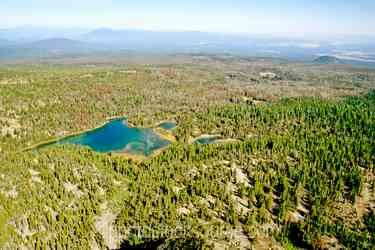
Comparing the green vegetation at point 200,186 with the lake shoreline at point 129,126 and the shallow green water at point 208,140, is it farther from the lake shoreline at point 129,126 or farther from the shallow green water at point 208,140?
the shallow green water at point 208,140

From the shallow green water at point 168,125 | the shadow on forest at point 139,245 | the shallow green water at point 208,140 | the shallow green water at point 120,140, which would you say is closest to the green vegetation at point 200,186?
the shadow on forest at point 139,245

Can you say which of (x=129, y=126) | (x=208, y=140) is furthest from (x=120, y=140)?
(x=208, y=140)

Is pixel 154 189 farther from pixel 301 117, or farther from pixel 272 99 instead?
pixel 272 99

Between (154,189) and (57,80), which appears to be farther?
(57,80)

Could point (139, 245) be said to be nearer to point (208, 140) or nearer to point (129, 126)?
point (208, 140)

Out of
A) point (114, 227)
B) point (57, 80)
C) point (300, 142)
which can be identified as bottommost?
point (114, 227)

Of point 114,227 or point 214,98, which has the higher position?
point 214,98

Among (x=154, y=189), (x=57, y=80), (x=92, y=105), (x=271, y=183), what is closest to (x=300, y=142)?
(x=271, y=183)
